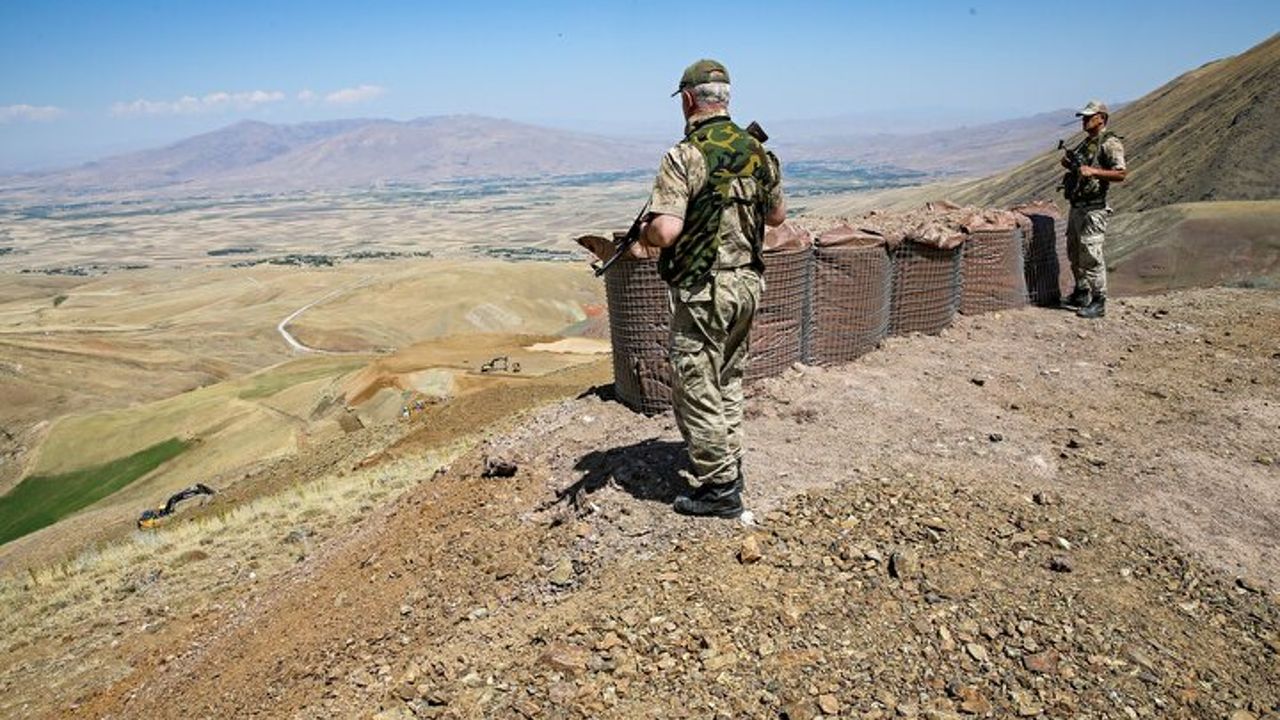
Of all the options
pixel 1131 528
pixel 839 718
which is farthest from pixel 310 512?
pixel 1131 528

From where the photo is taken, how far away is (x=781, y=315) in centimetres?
686

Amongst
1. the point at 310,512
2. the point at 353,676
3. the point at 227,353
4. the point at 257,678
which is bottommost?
the point at 227,353

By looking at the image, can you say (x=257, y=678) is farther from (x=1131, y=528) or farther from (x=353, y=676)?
(x=1131, y=528)

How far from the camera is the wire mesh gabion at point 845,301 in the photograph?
23.9ft

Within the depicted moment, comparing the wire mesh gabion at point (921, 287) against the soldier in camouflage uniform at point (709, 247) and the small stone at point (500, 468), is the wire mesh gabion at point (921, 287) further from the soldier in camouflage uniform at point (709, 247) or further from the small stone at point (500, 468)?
the small stone at point (500, 468)

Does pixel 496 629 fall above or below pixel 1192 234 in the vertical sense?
below

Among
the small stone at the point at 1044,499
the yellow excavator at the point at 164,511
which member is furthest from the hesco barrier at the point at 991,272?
the yellow excavator at the point at 164,511

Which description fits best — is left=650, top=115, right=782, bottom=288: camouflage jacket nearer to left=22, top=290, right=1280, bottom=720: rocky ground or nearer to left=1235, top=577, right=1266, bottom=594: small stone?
left=22, top=290, right=1280, bottom=720: rocky ground

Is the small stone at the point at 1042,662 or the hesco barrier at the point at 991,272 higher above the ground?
the hesco barrier at the point at 991,272

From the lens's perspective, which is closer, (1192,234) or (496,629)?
(496,629)

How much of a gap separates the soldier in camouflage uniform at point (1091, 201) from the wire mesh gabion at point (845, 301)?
3.12 m

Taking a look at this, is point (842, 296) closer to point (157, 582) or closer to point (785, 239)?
point (785, 239)

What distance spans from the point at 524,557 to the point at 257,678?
1779 millimetres

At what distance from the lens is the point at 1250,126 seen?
24.7m
